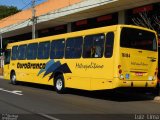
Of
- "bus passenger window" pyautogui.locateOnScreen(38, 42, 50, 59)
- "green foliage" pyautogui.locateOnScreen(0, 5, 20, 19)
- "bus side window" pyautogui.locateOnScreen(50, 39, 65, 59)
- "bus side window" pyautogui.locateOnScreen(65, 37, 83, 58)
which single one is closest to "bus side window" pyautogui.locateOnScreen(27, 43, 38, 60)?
"bus passenger window" pyautogui.locateOnScreen(38, 42, 50, 59)

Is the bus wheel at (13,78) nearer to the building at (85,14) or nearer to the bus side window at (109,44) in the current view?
the building at (85,14)

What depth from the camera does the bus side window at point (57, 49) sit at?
20.4m

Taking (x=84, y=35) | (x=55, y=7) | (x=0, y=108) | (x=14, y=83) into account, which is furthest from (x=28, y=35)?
(x=0, y=108)

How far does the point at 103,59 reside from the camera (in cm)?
1698

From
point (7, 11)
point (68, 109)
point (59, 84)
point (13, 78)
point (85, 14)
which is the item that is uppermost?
point (7, 11)

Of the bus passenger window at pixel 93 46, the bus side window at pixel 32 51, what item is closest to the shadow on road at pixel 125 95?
the bus passenger window at pixel 93 46

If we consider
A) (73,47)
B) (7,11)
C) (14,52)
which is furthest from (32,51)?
(7,11)

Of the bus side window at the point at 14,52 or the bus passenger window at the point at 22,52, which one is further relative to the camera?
the bus side window at the point at 14,52

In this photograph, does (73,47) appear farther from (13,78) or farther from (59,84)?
(13,78)

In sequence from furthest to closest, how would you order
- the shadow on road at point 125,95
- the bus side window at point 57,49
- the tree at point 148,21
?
the tree at point 148,21 < the bus side window at point 57,49 < the shadow on road at point 125,95

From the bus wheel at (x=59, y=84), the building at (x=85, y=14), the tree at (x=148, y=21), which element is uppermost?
the building at (x=85, y=14)

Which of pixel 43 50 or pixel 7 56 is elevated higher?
pixel 43 50

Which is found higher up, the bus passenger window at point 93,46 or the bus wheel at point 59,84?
the bus passenger window at point 93,46

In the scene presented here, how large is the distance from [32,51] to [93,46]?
674cm
